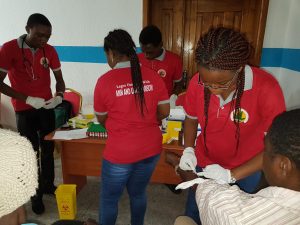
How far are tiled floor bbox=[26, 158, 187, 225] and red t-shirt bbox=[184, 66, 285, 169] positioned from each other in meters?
1.11

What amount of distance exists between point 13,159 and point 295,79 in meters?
3.31

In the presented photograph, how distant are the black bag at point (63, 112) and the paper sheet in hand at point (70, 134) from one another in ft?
2.54

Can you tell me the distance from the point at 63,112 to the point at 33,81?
0.85m

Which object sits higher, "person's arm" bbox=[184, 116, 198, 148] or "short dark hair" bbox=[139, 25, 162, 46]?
"short dark hair" bbox=[139, 25, 162, 46]

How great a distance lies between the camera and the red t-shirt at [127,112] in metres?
1.44

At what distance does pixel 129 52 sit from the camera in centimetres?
149

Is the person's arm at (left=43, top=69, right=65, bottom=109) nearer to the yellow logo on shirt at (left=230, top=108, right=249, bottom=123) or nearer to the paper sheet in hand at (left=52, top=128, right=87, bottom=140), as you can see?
the paper sheet in hand at (left=52, top=128, right=87, bottom=140)

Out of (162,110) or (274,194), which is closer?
(274,194)

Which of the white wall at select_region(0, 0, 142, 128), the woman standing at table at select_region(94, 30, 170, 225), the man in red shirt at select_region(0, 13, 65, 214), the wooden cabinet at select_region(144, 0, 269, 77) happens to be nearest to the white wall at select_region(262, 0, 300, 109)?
the wooden cabinet at select_region(144, 0, 269, 77)

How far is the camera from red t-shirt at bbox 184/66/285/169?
1151 mm

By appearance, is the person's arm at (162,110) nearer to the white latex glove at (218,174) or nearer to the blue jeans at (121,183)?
the blue jeans at (121,183)

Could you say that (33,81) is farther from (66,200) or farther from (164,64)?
(164,64)

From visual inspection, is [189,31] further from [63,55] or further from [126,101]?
[126,101]

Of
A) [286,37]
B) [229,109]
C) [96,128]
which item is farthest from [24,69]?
[286,37]
